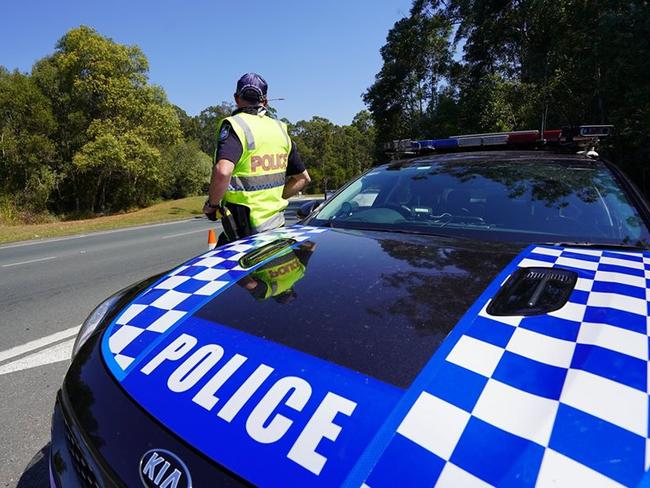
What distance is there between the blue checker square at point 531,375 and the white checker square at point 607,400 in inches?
0.7

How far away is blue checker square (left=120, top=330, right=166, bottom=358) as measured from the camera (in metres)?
1.27

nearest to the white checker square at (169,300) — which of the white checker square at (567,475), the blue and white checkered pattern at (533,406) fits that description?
the blue and white checkered pattern at (533,406)

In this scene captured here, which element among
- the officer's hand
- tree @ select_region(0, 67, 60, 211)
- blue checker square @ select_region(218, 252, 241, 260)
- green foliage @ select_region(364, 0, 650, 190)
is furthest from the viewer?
tree @ select_region(0, 67, 60, 211)

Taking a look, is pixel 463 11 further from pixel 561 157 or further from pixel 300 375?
pixel 300 375

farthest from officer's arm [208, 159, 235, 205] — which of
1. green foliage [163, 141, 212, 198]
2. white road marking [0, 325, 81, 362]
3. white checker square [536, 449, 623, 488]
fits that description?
green foliage [163, 141, 212, 198]

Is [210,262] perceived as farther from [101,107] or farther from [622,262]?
[101,107]

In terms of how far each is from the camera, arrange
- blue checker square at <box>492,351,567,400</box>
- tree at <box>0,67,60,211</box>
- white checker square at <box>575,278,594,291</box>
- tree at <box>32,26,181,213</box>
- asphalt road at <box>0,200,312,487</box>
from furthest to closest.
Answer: tree at <box>32,26,181,213</box> < tree at <box>0,67,60,211</box> < asphalt road at <box>0,200,312,487</box> < white checker square at <box>575,278,594,291</box> < blue checker square at <box>492,351,567,400</box>

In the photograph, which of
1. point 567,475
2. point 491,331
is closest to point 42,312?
point 491,331

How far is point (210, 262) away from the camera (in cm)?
193

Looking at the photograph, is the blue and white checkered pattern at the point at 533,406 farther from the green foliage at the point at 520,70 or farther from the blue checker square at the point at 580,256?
the green foliage at the point at 520,70

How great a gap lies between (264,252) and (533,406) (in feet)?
4.51

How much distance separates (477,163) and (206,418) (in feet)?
7.41

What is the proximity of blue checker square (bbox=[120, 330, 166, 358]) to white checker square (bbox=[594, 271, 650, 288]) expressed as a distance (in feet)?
4.95

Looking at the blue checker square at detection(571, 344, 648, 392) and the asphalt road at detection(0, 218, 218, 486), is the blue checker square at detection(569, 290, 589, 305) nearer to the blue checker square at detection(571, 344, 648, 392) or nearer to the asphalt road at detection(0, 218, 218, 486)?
the blue checker square at detection(571, 344, 648, 392)
